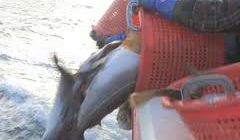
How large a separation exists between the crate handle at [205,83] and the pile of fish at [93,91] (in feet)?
2.36

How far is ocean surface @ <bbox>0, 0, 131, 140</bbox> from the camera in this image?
178 inches

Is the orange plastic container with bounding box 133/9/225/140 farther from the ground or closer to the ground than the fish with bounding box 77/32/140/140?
farther from the ground

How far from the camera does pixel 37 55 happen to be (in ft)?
21.3

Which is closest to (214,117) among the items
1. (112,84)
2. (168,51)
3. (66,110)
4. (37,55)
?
(168,51)

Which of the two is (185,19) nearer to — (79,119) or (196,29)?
(196,29)

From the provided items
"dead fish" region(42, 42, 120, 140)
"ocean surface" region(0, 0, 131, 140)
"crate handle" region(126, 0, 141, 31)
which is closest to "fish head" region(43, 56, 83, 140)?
"dead fish" region(42, 42, 120, 140)

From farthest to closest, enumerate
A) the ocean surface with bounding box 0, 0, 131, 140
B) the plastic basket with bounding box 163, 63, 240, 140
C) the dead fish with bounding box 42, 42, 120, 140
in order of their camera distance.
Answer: the ocean surface with bounding box 0, 0, 131, 140 < the dead fish with bounding box 42, 42, 120, 140 < the plastic basket with bounding box 163, 63, 240, 140

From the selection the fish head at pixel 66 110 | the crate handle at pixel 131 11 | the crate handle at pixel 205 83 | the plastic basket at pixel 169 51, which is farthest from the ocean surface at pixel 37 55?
the crate handle at pixel 205 83

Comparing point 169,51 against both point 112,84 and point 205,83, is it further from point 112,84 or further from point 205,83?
point 205,83

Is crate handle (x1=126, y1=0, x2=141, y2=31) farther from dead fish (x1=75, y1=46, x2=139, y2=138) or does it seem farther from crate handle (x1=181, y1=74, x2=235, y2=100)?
crate handle (x1=181, y1=74, x2=235, y2=100)

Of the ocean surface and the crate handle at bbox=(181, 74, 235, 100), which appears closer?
the crate handle at bbox=(181, 74, 235, 100)

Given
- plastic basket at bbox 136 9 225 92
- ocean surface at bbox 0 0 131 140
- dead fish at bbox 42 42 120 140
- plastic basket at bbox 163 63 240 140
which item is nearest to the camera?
plastic basket at bbox 163 63 240 140

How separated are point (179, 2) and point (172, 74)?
335 millimetres

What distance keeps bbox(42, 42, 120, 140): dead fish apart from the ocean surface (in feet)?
3.57
